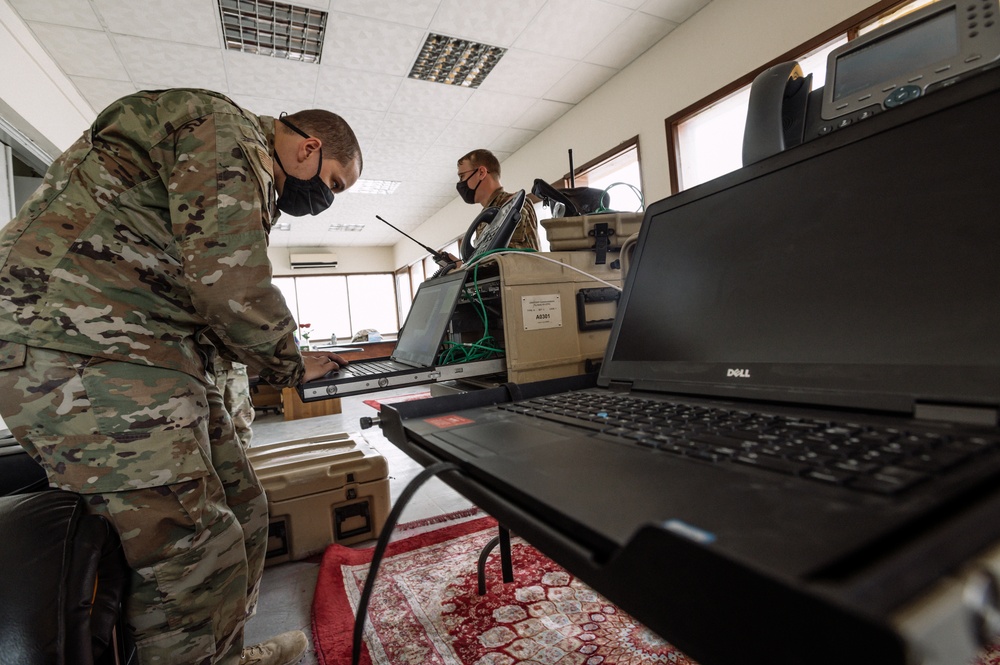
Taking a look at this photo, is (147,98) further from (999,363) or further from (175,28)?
(175,28)

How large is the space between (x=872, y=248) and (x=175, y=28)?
12.5ft

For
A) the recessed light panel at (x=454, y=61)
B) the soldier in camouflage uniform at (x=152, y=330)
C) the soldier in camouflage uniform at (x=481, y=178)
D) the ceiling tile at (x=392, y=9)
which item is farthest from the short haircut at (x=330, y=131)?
the recessed light panel at (x=454, y=61)

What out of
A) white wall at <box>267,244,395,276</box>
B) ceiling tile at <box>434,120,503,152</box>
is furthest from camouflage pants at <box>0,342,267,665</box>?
→ white wall at <box>267,244,395,276</box>

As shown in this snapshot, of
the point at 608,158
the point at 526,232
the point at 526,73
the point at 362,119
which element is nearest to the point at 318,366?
the point at 526,232

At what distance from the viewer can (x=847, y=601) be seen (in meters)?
0.16

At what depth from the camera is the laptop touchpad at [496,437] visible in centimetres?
45

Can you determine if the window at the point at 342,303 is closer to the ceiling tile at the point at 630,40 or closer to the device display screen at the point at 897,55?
the ceiling tile at the point at 630,40

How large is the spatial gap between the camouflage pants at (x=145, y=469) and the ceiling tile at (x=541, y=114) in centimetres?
416

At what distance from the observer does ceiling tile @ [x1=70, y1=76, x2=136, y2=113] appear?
3461mm

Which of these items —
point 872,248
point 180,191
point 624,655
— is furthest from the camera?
point 624,655

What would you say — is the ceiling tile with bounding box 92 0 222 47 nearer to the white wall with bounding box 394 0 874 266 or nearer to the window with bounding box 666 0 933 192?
the white wall with bounding box 394 0 874 266

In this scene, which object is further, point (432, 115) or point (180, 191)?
point (432, 115)

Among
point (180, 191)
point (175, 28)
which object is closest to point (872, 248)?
point (180, 191)

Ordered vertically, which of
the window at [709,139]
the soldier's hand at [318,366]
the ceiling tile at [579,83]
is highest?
the ceiling tile at [579,83]
